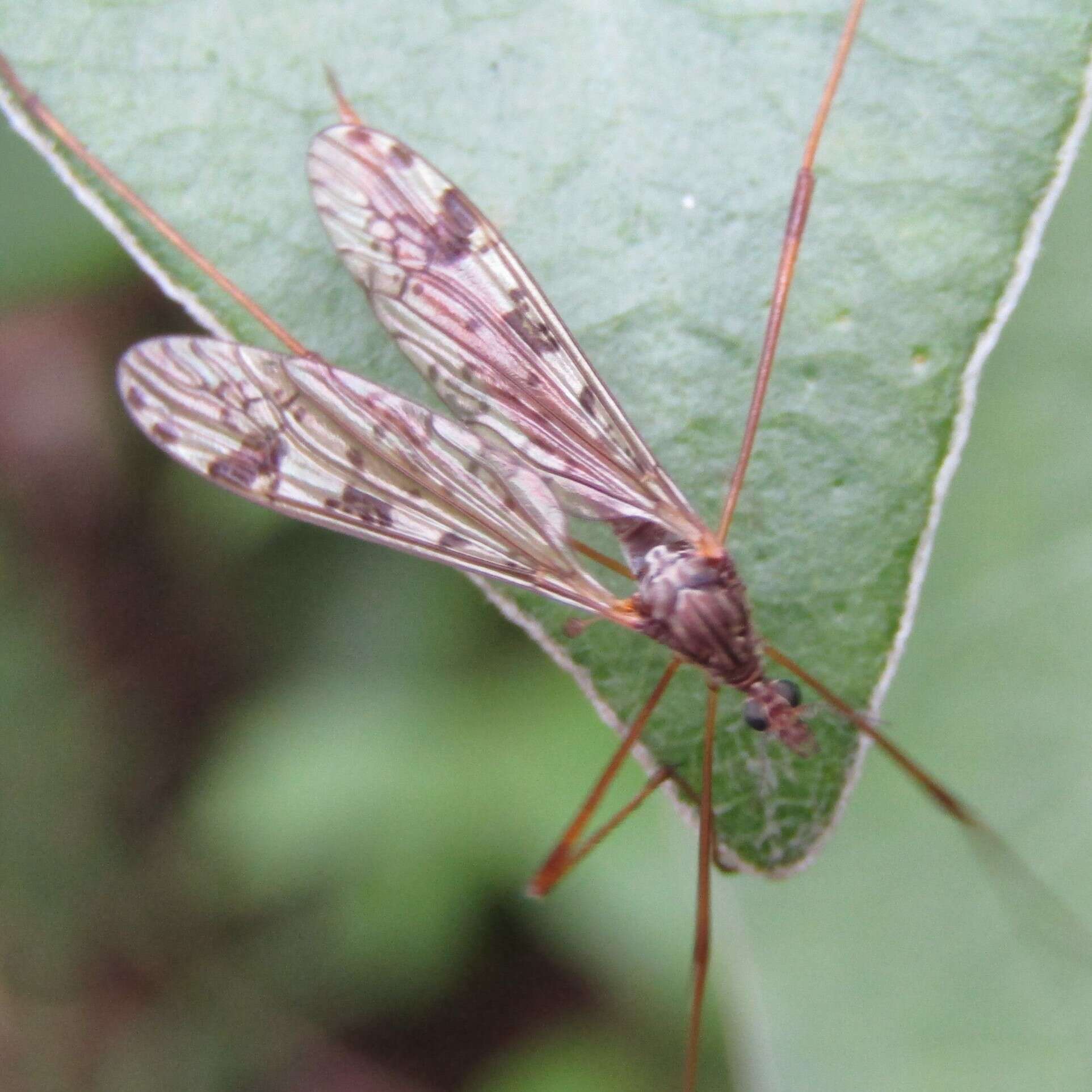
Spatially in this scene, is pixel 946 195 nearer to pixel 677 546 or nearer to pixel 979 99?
pixel 979 99

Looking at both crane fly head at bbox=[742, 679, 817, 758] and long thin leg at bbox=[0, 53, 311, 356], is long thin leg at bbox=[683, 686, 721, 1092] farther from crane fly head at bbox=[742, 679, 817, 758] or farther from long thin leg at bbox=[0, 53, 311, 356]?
long thin leg at bbox=[0, 53, 311, 356]

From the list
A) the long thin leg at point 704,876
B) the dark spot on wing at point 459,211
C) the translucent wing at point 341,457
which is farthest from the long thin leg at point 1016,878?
the dark spot on wing at point 459,211

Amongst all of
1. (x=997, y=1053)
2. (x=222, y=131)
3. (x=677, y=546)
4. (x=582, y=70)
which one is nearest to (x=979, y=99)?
(x=582, y=70)

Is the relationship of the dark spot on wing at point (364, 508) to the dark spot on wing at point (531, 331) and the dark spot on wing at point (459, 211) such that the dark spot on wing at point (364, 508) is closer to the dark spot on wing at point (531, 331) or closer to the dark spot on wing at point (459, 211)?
the dark spot on wing at point (531, 331)

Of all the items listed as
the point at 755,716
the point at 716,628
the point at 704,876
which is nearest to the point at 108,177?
the point at 716,628

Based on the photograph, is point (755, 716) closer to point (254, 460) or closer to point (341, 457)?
point (341, 457)

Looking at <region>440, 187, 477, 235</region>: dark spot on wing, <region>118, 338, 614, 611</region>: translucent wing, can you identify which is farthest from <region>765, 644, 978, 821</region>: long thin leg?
<region>440, 187, 477, 235</region>: dark spot on wing
